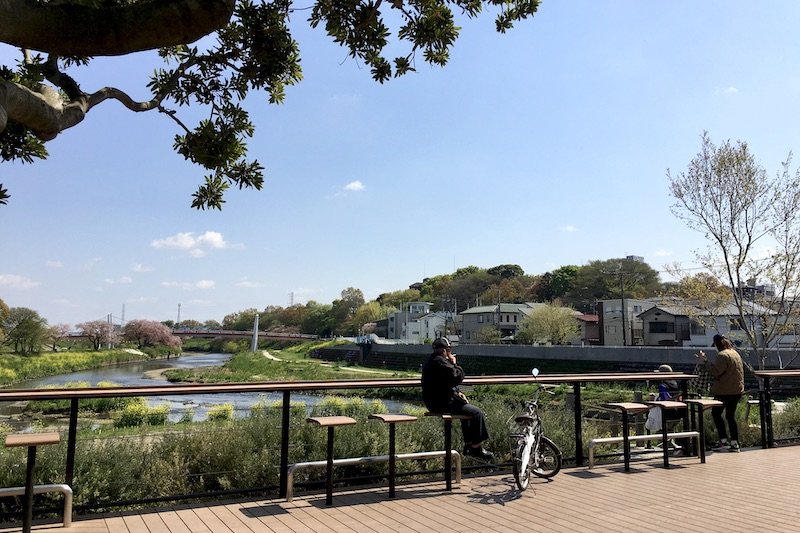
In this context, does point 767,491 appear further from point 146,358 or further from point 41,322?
point 146,358

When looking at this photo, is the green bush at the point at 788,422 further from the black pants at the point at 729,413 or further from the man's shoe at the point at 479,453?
the man's shoe at the point at 479,453

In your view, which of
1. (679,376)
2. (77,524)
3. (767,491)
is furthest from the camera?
(679,376)

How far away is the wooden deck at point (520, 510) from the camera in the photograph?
430 cm

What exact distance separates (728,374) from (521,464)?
413 cm

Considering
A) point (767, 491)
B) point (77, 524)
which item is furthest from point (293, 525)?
point (767, 491)

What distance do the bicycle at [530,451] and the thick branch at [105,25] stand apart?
172 inches

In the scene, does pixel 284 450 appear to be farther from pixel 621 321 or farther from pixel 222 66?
pixel 621 321

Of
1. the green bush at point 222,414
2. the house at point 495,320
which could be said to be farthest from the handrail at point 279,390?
the house at point 495,320

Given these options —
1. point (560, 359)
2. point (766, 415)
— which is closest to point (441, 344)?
point (766, 415)

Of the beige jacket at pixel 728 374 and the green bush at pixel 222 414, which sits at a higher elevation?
the beige jacket at pixel 728 374

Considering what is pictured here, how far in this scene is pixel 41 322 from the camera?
50531 mm

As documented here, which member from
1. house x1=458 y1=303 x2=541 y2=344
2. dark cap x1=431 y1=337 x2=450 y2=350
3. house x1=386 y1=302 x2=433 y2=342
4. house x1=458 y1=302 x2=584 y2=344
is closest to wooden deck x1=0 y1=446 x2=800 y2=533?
dark cap x1=431 y1=337 x2=450 y2=350

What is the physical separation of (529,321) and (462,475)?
5382cm

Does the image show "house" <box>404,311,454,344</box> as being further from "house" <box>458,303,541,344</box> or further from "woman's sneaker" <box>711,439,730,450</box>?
"woman's sneaker" <box>711,439,730,450</box>
